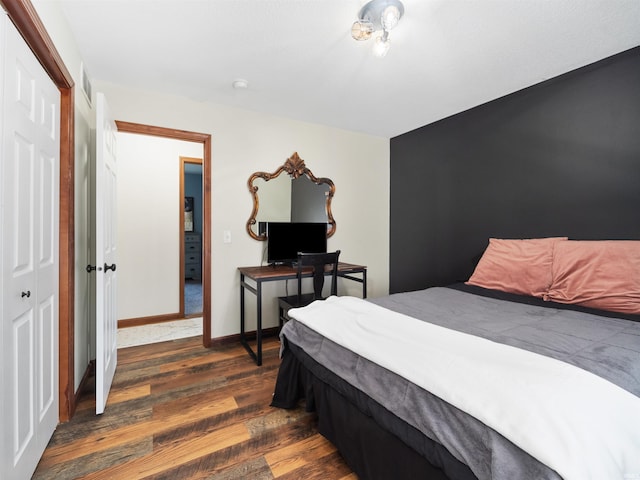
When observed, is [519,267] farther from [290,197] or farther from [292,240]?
[290,197]

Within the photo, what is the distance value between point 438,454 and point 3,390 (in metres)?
1.58

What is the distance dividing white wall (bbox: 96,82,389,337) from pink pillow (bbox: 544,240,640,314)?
2144 millimetres

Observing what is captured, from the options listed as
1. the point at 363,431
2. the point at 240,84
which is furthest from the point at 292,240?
the point at 363,431

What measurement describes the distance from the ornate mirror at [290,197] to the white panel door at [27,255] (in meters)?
1.69

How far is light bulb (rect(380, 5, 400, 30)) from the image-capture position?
1584mm

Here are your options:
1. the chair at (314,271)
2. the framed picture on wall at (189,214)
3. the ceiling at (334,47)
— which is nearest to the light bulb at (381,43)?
the ceiling at (334,47)

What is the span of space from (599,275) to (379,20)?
203 centimetres

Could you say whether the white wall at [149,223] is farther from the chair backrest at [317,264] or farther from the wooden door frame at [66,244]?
the chair backrest at [317,264]

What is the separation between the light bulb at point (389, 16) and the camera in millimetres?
1584

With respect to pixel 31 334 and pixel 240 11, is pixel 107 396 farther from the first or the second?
pixel 240 11

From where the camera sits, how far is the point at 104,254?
6.26 ft

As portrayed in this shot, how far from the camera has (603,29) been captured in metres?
1.85

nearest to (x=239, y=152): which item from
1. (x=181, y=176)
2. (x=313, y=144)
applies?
(x=313, y=144)

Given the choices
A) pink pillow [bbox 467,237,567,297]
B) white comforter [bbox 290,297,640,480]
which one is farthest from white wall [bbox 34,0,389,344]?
white comforter [bbox 290,297,640,480]
